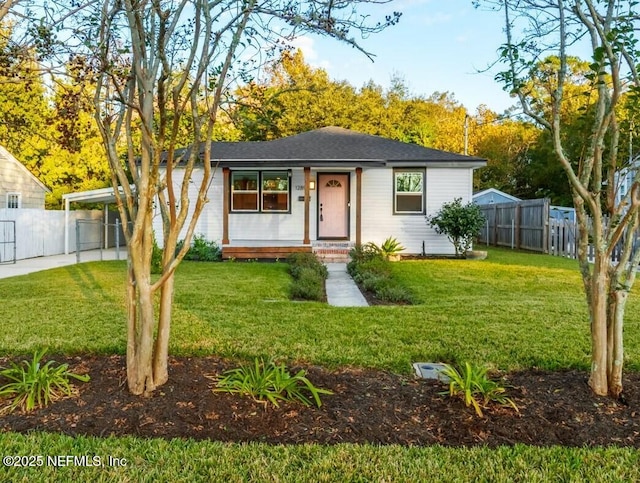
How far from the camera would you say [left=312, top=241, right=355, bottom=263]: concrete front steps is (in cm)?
1343

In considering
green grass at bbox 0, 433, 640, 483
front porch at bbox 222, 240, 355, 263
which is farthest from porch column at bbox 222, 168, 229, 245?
green grass at bbox 0, 433, 640, 483

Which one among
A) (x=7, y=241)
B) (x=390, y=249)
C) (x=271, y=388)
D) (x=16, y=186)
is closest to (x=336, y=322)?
(x=271, y=388)

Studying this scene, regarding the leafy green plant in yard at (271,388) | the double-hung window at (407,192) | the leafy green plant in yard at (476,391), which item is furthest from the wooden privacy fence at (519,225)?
the leafy green plant in yard at (271,388)

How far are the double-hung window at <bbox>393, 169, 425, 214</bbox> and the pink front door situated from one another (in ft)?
4.94

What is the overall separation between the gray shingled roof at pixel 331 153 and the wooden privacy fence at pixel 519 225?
3.16m

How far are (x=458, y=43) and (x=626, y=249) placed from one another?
2.46 metres

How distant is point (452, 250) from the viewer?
572 inches

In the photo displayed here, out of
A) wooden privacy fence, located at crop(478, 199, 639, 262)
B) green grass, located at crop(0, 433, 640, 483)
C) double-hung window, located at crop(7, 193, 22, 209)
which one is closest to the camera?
green grass, located at crop(0, 433, 640, 483)

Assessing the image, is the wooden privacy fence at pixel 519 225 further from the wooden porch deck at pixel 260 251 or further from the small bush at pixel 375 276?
the wooden porch deck at pixel 260 251

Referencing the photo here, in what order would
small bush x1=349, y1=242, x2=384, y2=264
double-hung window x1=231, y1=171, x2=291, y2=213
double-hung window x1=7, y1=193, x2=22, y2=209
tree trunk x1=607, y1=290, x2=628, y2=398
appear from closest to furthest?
tree trunk x1=607, y1=290, x2=628, y2=398 < small bush x1=349, y1=242, x2=384, y2=264 < double-hung window x1=231, y1=171, x2=291, y2=213 < double-hung window x1=7, y1=193, x2=22, y2=209

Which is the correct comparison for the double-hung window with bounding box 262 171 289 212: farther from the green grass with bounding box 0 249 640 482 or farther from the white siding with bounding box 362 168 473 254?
the green grass with bounding box 0 249 640 482

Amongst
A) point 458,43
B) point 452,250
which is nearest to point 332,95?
point 452,250

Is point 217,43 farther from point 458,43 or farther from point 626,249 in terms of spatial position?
point 626,249

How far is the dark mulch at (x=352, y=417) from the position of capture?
2781 millimetres
